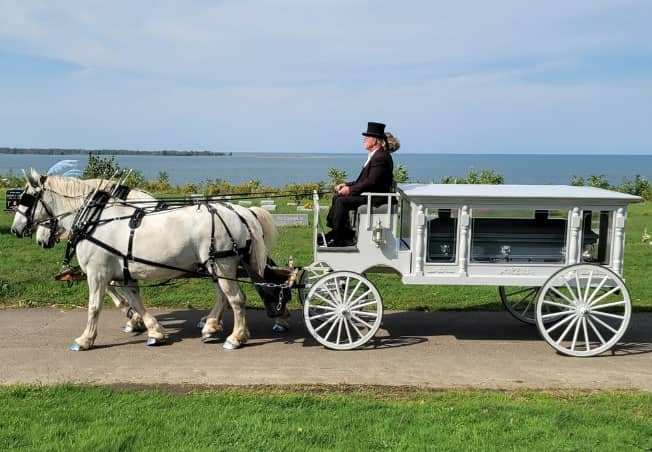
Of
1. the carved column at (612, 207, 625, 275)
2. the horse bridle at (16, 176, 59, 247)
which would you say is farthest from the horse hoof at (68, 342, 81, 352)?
the carved column at (612, 207, 625, 275)

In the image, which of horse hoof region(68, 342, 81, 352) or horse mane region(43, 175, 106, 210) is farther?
horse mane region(43, 175, 106, 210)

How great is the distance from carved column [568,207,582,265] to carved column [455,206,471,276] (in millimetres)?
1184

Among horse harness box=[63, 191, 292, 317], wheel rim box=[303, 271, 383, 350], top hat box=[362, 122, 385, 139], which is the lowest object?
wheel rim box=[303, 271, 383, 350]

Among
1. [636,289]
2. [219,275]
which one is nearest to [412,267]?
[219,275]

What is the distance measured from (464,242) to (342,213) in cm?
148

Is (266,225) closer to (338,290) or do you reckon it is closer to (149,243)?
(338,290)

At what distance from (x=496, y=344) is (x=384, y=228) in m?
2.06

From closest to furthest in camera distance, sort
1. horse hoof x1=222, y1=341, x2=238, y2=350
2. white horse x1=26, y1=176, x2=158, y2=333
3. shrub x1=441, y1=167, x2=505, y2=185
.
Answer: horse hoof x1=222, y1=341, x2=238, y2=350 → white horse x1=26, y1=176, x2=158, y2=333 → shrub x1=441, y1=167, x2=505, y2=185

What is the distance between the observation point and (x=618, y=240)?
7.08m

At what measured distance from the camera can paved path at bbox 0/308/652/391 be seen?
20.4 feet

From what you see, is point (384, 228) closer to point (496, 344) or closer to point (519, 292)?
point (496, 344)

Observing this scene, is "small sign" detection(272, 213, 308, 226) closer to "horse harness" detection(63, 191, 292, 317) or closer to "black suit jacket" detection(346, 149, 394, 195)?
"horse harness" detection(63, 191, 292, 317)

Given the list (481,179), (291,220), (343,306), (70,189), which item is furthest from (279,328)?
(481,179)

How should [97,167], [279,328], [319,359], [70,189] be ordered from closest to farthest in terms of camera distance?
[319,359]
[70,189]
[279,328]
[97,167]
